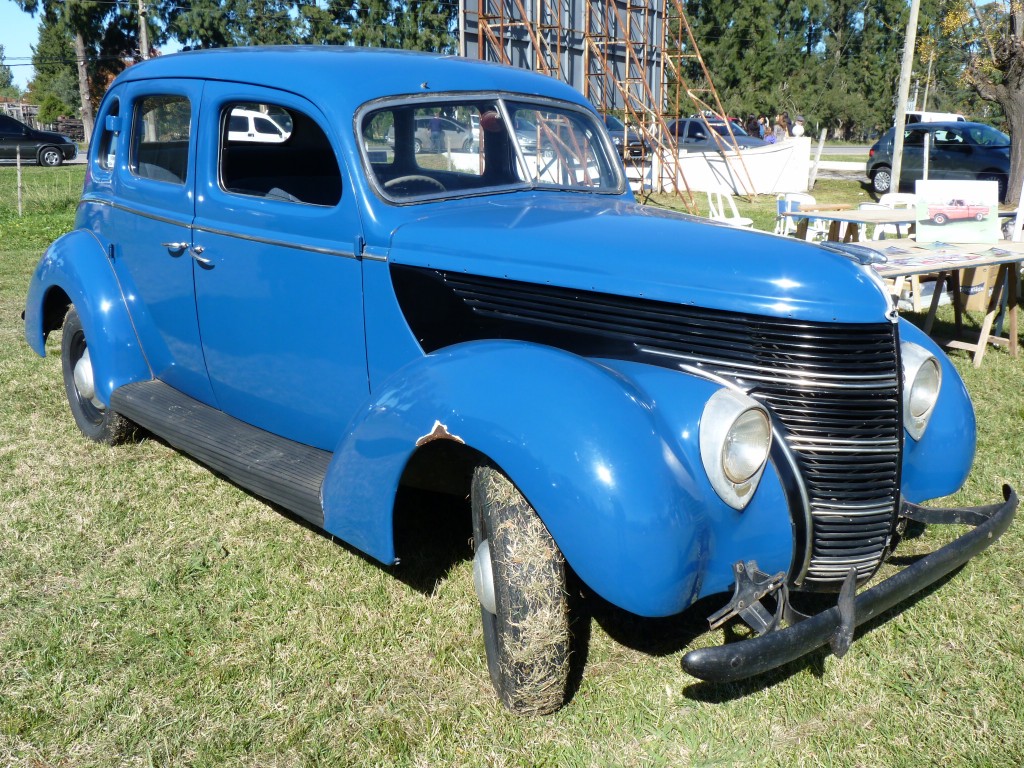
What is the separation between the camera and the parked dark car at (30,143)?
22641 millimetres

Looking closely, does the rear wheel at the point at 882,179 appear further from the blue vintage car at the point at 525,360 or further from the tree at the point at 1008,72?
the blue vintage car at the point at 525,360

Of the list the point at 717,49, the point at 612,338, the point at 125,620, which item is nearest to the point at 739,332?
the point at 612,338

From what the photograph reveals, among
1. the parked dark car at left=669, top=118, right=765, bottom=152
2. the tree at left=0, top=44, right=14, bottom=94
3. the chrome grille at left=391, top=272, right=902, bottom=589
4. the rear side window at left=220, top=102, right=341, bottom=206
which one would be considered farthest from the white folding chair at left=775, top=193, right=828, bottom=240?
the tree at left=0, top=44, right=14, bottom=94

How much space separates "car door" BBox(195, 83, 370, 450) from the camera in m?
3.04

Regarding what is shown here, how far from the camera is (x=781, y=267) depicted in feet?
7.79

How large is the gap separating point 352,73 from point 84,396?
7.80 feet

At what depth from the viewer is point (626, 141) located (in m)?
15.6

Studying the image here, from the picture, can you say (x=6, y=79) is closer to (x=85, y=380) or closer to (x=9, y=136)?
(x=9, y=136)

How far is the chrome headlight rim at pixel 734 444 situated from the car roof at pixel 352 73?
5.60 feet

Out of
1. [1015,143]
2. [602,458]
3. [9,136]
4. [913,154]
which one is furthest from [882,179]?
[9,136]

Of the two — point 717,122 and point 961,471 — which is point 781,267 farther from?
point 717,122

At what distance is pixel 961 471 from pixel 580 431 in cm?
143

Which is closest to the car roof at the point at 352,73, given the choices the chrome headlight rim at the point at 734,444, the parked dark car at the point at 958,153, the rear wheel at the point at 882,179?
the chrome headlight rim at the point at 734,444

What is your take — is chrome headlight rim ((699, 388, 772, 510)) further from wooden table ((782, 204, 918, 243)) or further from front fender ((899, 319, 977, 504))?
wooden table ((782, 204, 918, 243))
